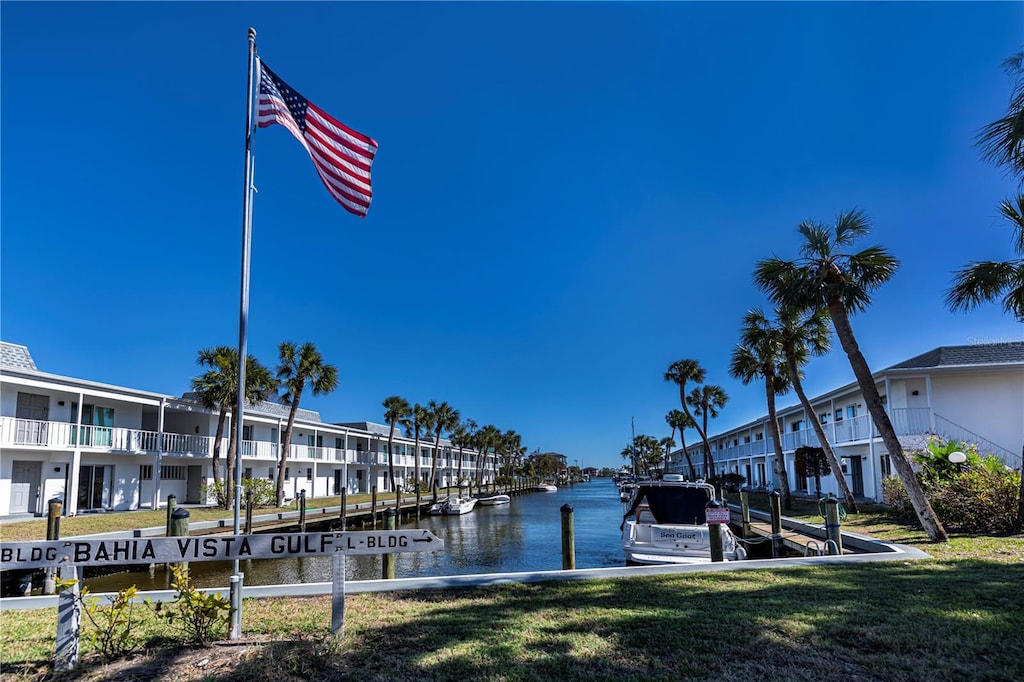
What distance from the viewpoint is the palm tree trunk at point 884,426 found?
1323 centimetres

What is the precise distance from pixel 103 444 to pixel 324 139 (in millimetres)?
22830

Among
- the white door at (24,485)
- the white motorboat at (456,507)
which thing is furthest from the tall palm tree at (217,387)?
the white motorboat at (456,507)

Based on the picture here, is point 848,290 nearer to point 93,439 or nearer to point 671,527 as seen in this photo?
point 671,527

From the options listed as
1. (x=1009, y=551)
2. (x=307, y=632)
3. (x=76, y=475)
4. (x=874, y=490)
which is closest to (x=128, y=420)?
(x=76, y=475)

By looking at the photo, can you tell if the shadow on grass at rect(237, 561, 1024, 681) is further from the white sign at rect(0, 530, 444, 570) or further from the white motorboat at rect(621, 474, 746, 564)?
the white motorboat at rect(621, 474, 746, 564)

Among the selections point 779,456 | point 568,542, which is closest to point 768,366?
point 779,456

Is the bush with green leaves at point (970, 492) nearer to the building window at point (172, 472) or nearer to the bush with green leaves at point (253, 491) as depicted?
the bush with green leaves at point (253, 491)

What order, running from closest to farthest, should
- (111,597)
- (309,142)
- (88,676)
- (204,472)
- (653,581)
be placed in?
(88,676) < (111,597) < (653,581) < (309,142) < (204,472)

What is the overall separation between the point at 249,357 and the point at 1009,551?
34482 millimetres

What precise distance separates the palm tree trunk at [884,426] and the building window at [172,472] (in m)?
31.3

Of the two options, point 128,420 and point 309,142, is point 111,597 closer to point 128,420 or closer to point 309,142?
point 309,142

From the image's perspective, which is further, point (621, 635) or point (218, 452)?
point (218, 452)

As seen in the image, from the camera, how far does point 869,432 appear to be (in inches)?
1004

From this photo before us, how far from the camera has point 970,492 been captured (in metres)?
14.9
